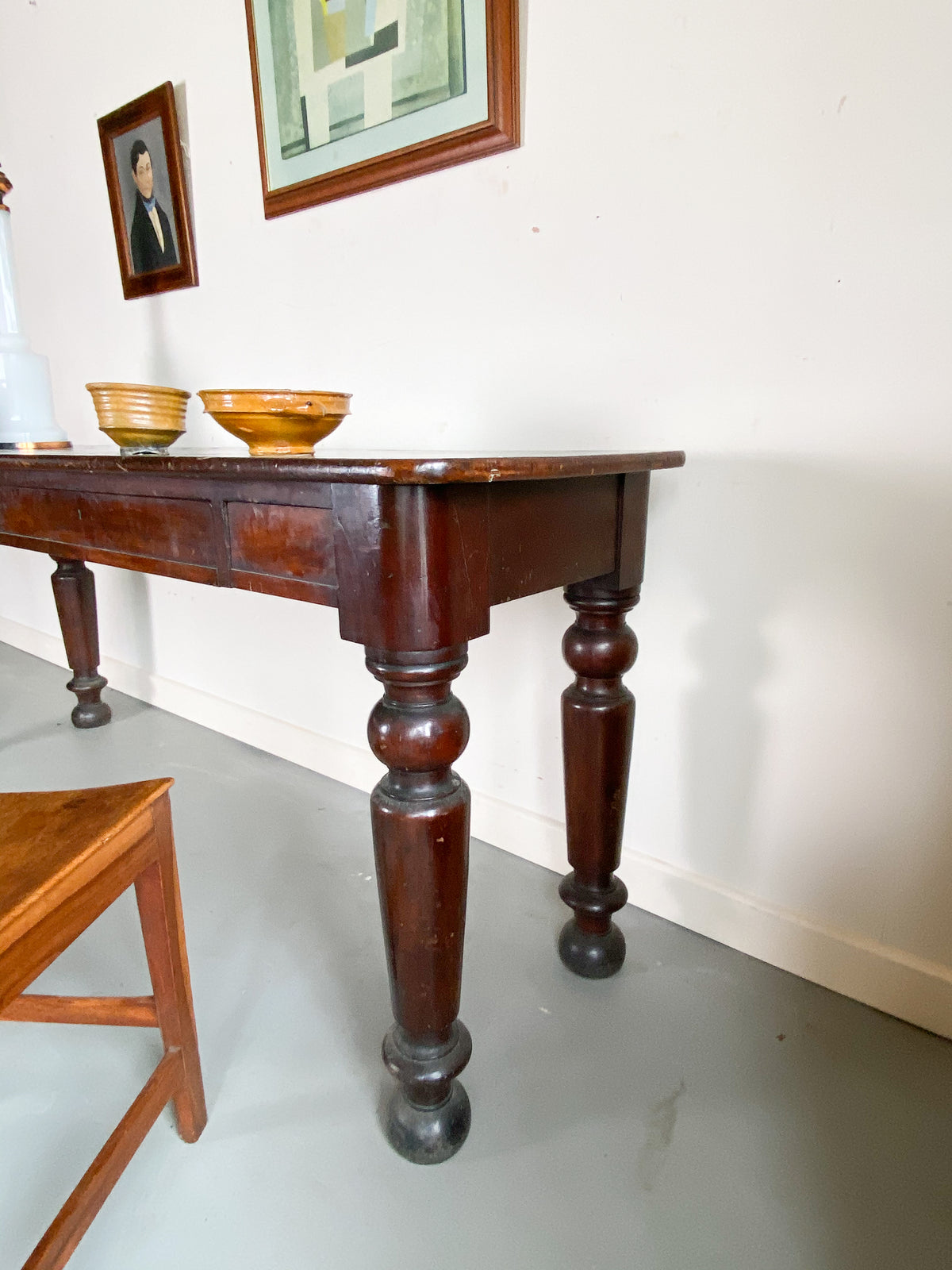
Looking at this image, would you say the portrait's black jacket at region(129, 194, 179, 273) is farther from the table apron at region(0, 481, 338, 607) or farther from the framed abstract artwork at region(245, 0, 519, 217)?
the table apron at region(0, 481, 338, 607)

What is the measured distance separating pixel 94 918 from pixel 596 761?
23.3 inches

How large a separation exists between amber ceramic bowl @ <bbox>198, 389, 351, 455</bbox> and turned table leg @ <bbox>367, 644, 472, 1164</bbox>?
11.7 inches

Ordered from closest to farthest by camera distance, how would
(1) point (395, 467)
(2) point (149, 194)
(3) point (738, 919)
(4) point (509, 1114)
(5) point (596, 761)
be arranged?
(1) point (395, 467) → (4) point (509, 1114) → (5) point (596, 761) → (3) point (738, 919) → (2) point (149, 194)

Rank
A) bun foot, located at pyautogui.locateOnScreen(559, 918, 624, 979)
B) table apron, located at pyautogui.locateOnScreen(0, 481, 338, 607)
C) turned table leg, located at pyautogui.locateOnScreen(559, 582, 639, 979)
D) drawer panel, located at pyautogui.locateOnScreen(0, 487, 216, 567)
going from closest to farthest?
1. table apron, located at pyautogui.locateOnScreen(0, 481, 338, 607)
2. drawer panel, located at pyautogui.locateOnScreen(0, 487, 216, 567)
3. turned table leg, located at pyautogui.locateOnScreen(559, 582, 639, 979)
4. bun foot, located at pyautogui.locateOnScreen(559, 918, 624, 979)

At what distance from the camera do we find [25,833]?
0.62 m

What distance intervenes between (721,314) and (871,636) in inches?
17.9

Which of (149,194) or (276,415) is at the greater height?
(149,194)

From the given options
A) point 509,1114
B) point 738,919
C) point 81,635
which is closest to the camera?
point 509,1114

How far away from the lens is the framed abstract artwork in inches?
41.1

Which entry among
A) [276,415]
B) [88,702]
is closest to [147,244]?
[88,702]

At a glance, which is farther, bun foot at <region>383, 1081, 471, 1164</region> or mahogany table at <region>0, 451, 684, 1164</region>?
bun foot at <region>383, 1081, 471, 1164</region>

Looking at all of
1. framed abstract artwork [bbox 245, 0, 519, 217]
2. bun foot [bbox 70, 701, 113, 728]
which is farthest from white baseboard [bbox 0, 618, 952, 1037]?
framed abstract artwork [bbox 245, 0, 519, 217]

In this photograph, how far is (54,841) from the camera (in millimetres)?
608

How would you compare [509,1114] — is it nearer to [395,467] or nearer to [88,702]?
[395,467]
